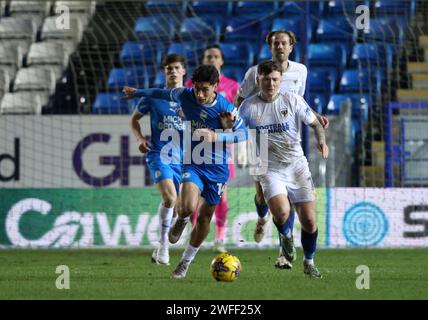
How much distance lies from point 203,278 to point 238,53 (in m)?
9.52

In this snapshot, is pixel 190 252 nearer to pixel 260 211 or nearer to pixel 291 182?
pixel 291 182

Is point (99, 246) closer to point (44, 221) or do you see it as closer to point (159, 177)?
point (44, 221)

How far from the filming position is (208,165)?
9.18m

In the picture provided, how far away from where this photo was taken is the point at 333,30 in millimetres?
18203

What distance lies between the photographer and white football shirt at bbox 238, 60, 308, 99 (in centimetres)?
1042

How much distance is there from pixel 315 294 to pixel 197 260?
400cm

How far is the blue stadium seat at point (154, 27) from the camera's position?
1874cm

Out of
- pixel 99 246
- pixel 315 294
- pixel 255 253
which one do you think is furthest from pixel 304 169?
pixel 99 246

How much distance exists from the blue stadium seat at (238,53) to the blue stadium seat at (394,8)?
2.33 metres

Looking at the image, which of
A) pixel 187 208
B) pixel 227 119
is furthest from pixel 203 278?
pixel 227 119

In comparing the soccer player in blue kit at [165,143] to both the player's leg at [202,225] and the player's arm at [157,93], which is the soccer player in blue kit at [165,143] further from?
the player's leg at [202,225]

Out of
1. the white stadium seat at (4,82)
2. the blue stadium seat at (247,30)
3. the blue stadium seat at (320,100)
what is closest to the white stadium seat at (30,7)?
the white stadium seat at (4,82)

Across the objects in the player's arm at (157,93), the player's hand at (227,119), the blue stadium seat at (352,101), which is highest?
the blue stadium seat at (352,101)

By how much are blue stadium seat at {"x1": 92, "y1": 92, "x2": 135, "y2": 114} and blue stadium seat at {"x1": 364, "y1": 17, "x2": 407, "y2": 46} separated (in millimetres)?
4097
